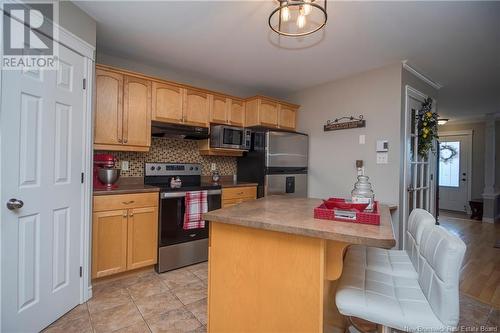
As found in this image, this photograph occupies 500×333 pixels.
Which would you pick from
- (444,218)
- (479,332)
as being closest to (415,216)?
(479,332)

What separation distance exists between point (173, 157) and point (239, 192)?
1.01m

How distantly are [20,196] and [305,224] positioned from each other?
1758mm

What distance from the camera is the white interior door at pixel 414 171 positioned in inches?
121

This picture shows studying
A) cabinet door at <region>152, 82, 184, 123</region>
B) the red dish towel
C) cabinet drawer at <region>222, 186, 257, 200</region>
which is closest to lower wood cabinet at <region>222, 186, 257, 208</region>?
cabinet drawer at <region>222, 186, 257, 200</region>

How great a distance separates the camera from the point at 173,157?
3.43 m

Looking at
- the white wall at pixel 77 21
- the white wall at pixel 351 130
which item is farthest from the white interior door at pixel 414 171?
the white wall at pixel 77 21

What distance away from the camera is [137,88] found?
278 centimetres

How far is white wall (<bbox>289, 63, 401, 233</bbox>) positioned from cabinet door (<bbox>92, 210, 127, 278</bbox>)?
265cm

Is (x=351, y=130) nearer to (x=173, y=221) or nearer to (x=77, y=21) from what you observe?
(x=173, y=221)

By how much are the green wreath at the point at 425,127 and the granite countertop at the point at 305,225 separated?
7.59 ft

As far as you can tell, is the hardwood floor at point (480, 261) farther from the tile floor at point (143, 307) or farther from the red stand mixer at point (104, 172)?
the red stand mixer at point (104, 172)

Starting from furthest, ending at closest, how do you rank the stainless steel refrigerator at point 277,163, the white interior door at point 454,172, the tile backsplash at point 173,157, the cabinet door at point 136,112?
the white interior door at point 454,172
the stainless steel refrigerator at point 277,163
the tile backsplash at point 173,157
the cabinet door at point 136,112

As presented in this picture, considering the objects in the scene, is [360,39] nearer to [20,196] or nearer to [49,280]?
[20,196]

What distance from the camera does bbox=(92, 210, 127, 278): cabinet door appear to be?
2344mm
